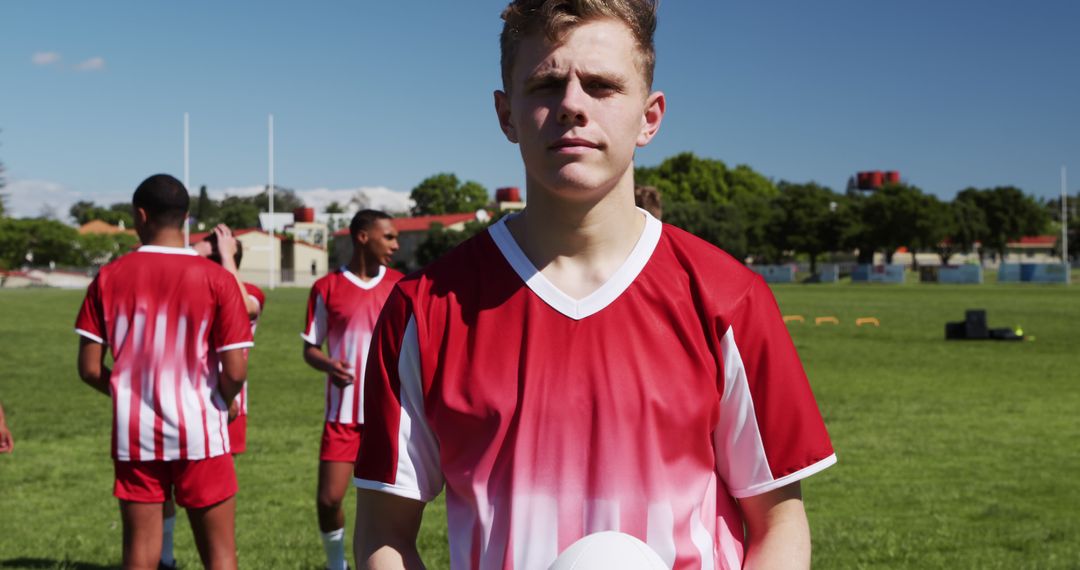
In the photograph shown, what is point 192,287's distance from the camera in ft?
16.9

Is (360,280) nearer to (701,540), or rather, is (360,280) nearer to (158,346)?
(158,346)

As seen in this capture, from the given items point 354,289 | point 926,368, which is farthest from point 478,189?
point 354,289

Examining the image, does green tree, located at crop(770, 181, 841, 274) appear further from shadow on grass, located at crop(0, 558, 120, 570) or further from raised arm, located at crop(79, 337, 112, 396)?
raised arm, located at crop(79, 337, 112, 396)

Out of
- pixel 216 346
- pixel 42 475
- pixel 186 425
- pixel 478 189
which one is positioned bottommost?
pixel 42 475

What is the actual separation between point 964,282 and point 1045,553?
6690 centimetres

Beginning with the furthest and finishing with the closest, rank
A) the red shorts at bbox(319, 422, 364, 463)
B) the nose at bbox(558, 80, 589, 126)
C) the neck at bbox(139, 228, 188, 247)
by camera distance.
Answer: the red shorts at bbox(319, 422, 364, 463)
the neck at bbox(139, 228, 188, 247)
the nose at bbox(558, 80, 589, 126)

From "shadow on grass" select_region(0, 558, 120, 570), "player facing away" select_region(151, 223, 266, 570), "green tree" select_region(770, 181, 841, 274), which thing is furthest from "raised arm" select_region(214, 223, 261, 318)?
"green tree" select_region(770, 181, 841, 274)

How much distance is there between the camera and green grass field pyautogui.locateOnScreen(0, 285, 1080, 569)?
747 cm

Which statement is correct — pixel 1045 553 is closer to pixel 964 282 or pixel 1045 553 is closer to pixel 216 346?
pixel 216 346

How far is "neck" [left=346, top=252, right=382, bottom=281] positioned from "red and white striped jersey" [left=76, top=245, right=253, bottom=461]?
2232 mm

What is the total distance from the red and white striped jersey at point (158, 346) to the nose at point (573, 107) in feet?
11.8

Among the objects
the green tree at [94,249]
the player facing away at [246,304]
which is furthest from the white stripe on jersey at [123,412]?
the green tree at [94,249]

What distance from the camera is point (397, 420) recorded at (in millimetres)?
2129

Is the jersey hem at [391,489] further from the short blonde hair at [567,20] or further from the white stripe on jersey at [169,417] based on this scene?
the white stripe on jersey at [169,417]
